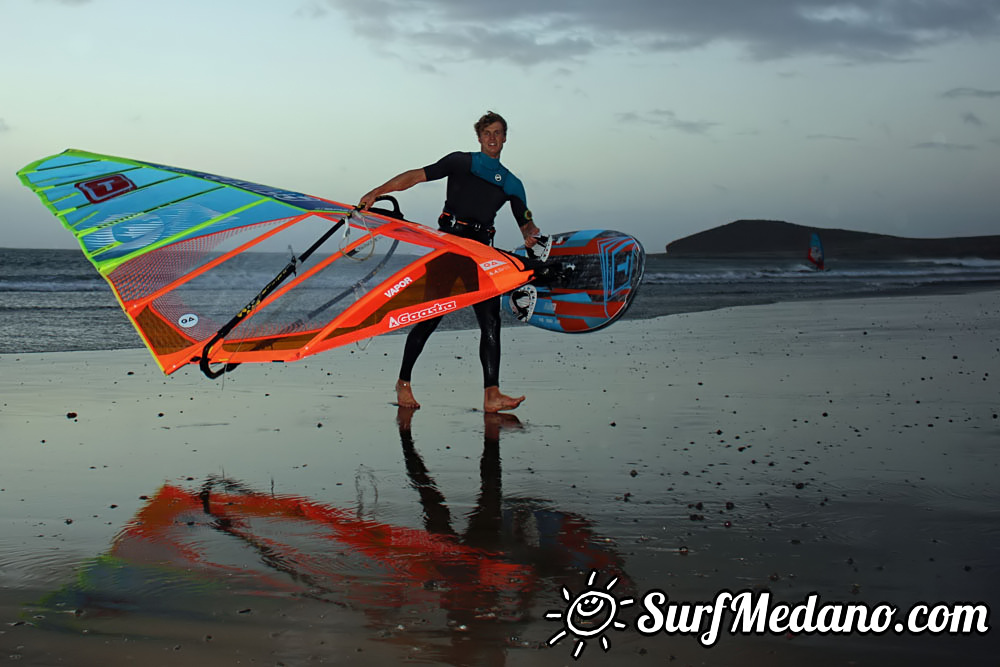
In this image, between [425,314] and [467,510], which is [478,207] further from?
[467,510]

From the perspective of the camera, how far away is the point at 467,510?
14.2ft

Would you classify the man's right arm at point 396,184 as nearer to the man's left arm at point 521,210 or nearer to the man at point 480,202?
the man at point 480,202

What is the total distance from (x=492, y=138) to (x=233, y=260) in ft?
6.76

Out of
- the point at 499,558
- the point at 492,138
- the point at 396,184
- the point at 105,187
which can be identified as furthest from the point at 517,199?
the point at 499,558

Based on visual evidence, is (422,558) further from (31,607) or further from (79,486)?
(79,486)

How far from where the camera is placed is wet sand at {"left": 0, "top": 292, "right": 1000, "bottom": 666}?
2.89 meters

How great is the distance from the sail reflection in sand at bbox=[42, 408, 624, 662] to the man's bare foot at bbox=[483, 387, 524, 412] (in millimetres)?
2067

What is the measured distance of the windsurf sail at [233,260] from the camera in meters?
6.59

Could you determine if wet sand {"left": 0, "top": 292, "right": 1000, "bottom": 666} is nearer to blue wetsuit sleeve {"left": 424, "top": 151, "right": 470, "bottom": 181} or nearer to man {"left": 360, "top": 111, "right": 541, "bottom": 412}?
man {"left": 360, "top": 111, "right": 541, "bottom": 412}

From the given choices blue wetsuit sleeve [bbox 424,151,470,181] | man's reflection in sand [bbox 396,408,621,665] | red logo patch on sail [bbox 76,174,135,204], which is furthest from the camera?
blue wetsuit sleeve [bbox 424,151,470,181]

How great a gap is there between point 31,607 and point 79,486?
166 centimetres

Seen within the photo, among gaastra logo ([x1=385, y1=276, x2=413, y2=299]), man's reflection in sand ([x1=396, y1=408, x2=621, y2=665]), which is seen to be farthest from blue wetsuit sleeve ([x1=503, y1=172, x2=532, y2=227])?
man's reflection in sand ([x1=396, y1=408, x2=621, y2=665])

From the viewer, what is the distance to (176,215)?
6680 mm

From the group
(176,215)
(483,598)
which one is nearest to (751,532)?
(483,598)
